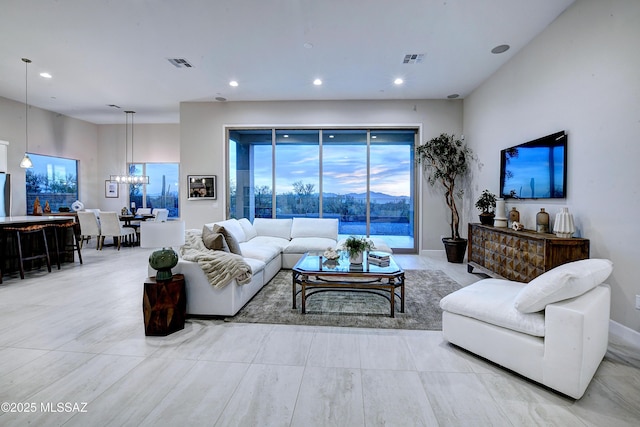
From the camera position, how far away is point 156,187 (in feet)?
30.7

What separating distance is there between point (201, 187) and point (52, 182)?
4.68 meters

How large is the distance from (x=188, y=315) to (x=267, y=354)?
115 centimetres

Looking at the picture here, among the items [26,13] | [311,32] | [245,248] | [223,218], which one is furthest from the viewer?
[223,218]

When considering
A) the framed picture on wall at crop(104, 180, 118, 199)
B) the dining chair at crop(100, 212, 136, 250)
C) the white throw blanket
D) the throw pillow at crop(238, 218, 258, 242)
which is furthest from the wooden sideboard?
the framed picture on wall at crop(104, 180, 118, 199)

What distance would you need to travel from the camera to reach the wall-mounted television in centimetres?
343

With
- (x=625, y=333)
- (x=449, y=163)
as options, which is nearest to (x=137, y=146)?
(x=449, y=163)

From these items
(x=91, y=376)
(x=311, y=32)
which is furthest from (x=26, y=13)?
(x=91, y=376)

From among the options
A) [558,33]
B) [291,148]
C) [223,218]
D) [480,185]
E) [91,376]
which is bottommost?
[91,376]

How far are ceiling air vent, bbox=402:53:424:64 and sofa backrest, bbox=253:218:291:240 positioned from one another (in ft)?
11.2

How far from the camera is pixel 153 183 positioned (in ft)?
30.7

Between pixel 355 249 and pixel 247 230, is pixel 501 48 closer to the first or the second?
pixel 355 249

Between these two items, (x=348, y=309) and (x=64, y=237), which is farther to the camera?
(x=64, y=237)

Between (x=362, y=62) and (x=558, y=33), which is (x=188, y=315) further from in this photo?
(x=558, y=33)

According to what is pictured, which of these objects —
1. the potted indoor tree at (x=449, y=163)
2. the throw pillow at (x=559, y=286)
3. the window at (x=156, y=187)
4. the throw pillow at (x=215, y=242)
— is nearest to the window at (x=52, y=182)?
the window at (x=156, y=187)
